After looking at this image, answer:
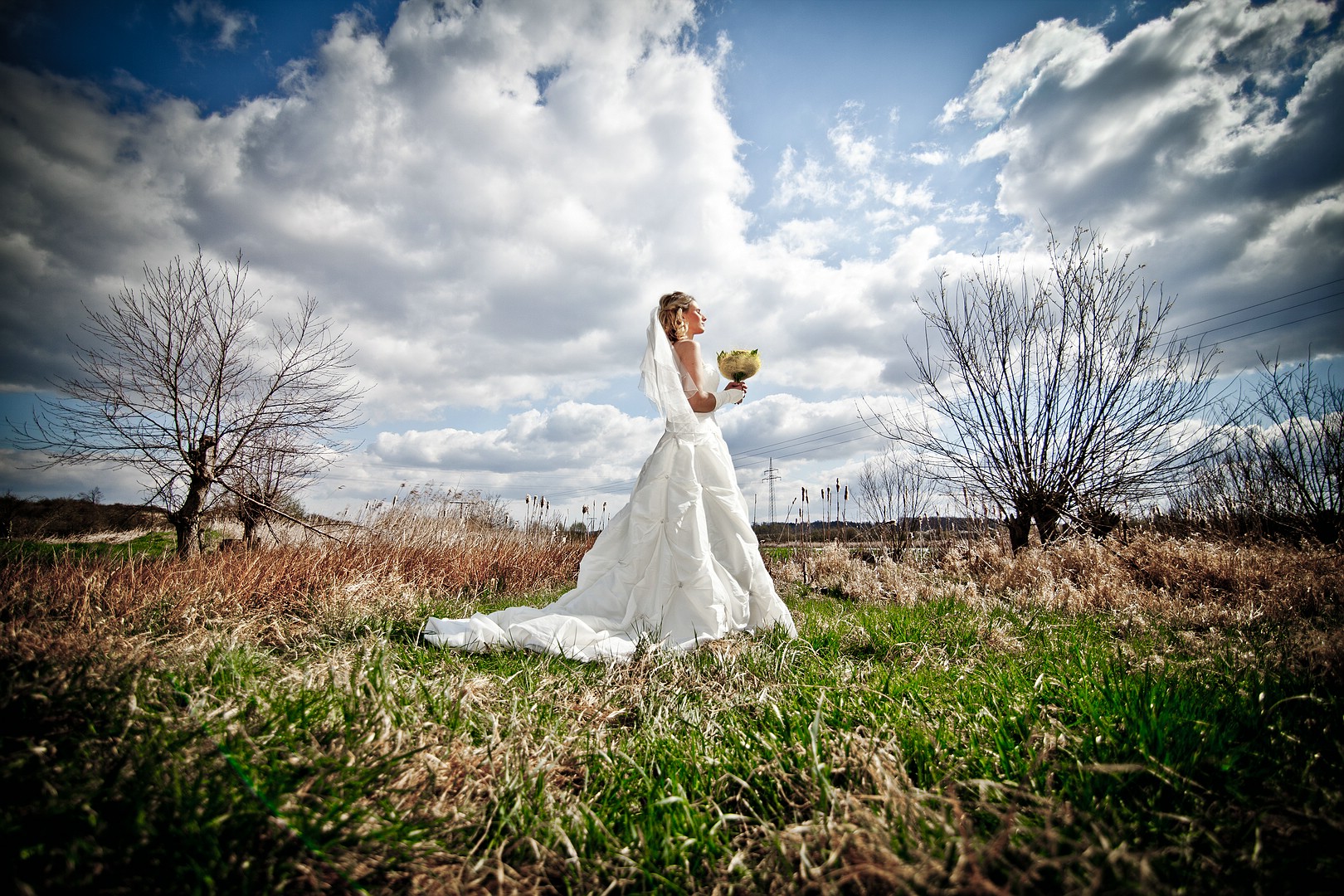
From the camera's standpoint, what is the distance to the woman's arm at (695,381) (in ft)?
14.6

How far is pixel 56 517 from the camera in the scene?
14.7 metres

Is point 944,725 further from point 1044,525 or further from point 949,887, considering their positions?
point 1044,525

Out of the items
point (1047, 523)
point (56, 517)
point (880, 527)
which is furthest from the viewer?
point (56, 517)

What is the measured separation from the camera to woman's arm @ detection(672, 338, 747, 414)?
4.44 m

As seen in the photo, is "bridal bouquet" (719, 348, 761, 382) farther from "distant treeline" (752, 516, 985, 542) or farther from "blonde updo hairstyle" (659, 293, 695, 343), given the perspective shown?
"distant treeline" (752, 516, 985, 542)

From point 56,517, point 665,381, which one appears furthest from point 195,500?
point 56,517

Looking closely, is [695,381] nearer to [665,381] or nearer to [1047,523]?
[665,381]

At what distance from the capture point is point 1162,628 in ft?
12.3

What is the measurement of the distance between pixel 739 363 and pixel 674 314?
2.53ft

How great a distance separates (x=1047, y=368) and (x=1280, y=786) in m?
7.74

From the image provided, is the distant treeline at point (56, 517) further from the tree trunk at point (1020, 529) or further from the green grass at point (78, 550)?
the tree trunk at point (1020, 529)

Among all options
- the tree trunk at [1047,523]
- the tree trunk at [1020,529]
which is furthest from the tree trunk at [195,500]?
the tree trunk at [1047,523]

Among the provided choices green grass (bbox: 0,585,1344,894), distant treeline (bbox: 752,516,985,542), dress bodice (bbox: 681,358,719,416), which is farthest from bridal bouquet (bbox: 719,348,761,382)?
distant treeline (bbox: 752,516,985,542)

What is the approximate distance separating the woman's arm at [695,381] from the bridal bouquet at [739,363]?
0.17 m
